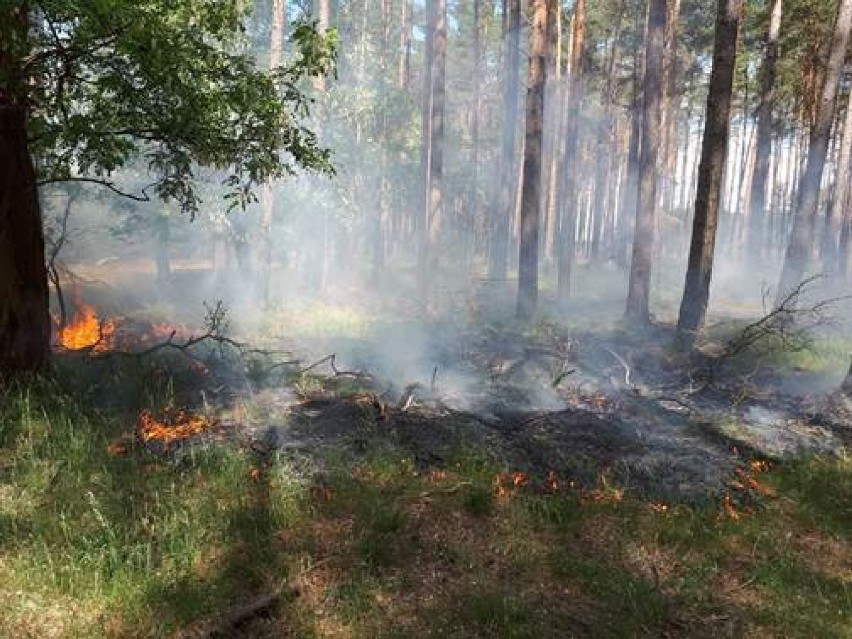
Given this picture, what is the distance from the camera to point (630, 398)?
1071 cm

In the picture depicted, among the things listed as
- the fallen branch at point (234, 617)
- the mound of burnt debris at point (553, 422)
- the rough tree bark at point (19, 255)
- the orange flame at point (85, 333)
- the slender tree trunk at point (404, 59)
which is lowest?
the mound of burnt debris at point (553, 422)

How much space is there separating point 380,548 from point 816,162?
17.0m

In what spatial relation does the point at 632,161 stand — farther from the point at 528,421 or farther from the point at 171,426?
the point at 171,426

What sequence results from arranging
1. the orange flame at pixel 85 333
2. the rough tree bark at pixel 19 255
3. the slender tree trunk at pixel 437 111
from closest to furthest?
the rough tree bark at pixel 19 255, the orange flame at pixel 85 333, the slender tree trunk at pixel 437 111

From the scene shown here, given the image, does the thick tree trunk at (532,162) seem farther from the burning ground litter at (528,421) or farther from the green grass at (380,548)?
the green grass at (380,548)

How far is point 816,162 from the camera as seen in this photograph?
17203mm

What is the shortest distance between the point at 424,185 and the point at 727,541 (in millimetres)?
26006

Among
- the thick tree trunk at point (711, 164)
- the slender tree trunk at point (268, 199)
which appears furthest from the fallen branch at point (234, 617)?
the slender tree trunk at point (268, 199)

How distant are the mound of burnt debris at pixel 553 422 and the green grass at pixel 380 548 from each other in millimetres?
503

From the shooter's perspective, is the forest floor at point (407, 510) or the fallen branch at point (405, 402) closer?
the forest floor at point (407, 510)

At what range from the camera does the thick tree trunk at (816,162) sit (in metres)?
16.5

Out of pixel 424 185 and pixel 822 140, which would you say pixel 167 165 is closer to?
pixel 822 140

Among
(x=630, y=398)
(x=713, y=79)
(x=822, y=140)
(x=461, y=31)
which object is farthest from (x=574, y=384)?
(x=461, y=31)

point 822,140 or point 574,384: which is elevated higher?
point 822,140
